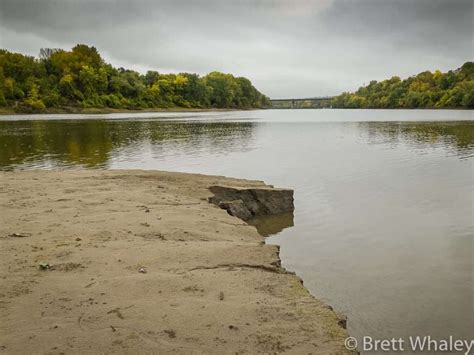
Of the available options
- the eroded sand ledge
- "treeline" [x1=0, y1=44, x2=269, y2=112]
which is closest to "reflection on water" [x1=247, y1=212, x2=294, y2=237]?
the eroded sand ledge

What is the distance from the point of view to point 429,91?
14450 cm

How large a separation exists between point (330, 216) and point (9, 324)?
329 inches

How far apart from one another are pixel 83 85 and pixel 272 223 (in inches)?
4178

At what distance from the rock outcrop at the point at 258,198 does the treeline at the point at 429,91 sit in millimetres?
119280

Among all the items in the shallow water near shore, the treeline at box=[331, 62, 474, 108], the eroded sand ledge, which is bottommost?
the shallow water near shore

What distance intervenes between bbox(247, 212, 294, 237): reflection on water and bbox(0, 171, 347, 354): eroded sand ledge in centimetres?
172

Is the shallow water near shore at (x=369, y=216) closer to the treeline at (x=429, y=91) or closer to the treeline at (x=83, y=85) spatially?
the treeline at (x=83, y=85)

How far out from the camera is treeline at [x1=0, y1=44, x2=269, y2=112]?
9181 centimetres

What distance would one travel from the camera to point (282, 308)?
14.6 feet

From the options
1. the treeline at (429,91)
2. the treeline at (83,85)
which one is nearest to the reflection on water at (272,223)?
the treeline at (83,85)

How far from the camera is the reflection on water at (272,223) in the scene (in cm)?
988

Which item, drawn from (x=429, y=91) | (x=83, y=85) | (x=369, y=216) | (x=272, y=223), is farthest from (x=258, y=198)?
(x=429, y=91)

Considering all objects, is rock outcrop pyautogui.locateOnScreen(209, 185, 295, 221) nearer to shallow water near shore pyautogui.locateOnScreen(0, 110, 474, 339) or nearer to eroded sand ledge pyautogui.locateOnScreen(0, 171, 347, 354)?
shallow water near shore pyautogui.locateOnScreen(0, 110, 474, 339)

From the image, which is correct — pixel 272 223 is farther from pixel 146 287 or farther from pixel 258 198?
pixel 146 287
